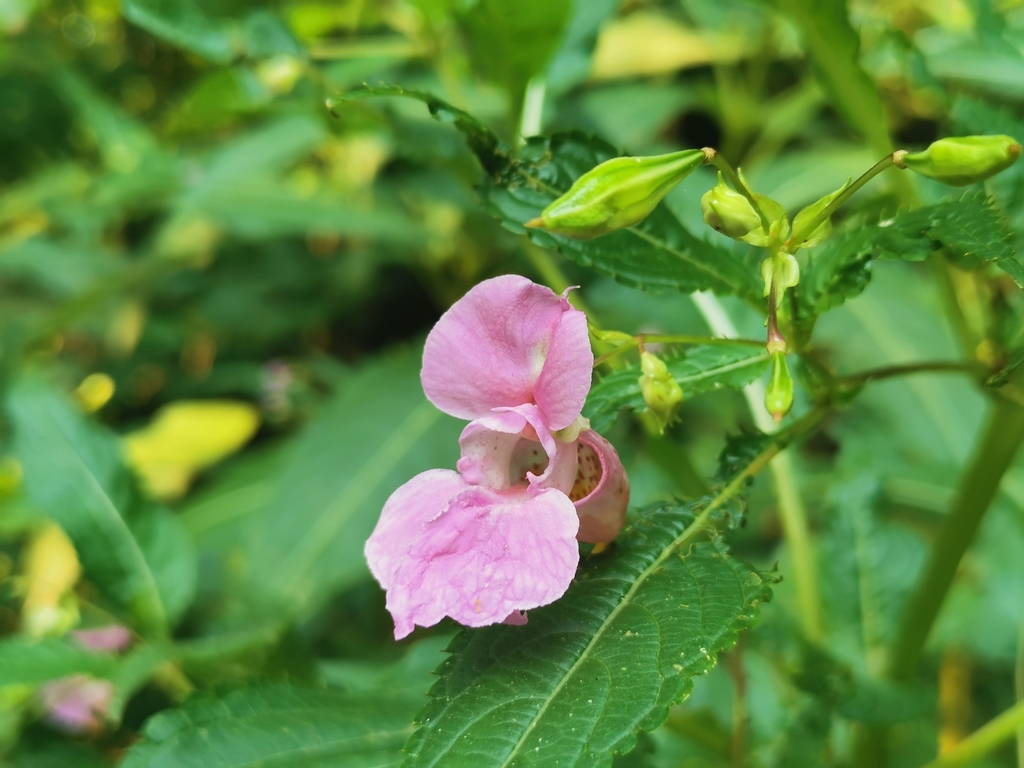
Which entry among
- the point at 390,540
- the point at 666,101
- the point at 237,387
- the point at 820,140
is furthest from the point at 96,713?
the point at 820,140

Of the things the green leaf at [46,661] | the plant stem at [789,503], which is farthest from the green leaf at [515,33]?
the green leaf at [46,661]

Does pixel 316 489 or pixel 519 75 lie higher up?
pixel 519 75

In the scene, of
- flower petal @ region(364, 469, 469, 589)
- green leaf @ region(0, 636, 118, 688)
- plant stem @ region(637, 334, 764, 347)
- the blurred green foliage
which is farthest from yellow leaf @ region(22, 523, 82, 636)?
plant stem @ region(637, 334, 764, 347)

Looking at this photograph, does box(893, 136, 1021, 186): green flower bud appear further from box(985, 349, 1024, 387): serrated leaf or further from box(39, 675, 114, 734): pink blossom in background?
box(39, 675, 114, 734): pink blossom in background

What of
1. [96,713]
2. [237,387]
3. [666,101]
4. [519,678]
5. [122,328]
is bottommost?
[237,387]

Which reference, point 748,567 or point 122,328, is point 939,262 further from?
point 122,328

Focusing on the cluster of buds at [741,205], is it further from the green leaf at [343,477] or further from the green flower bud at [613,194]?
the green leaf at [343,477]
